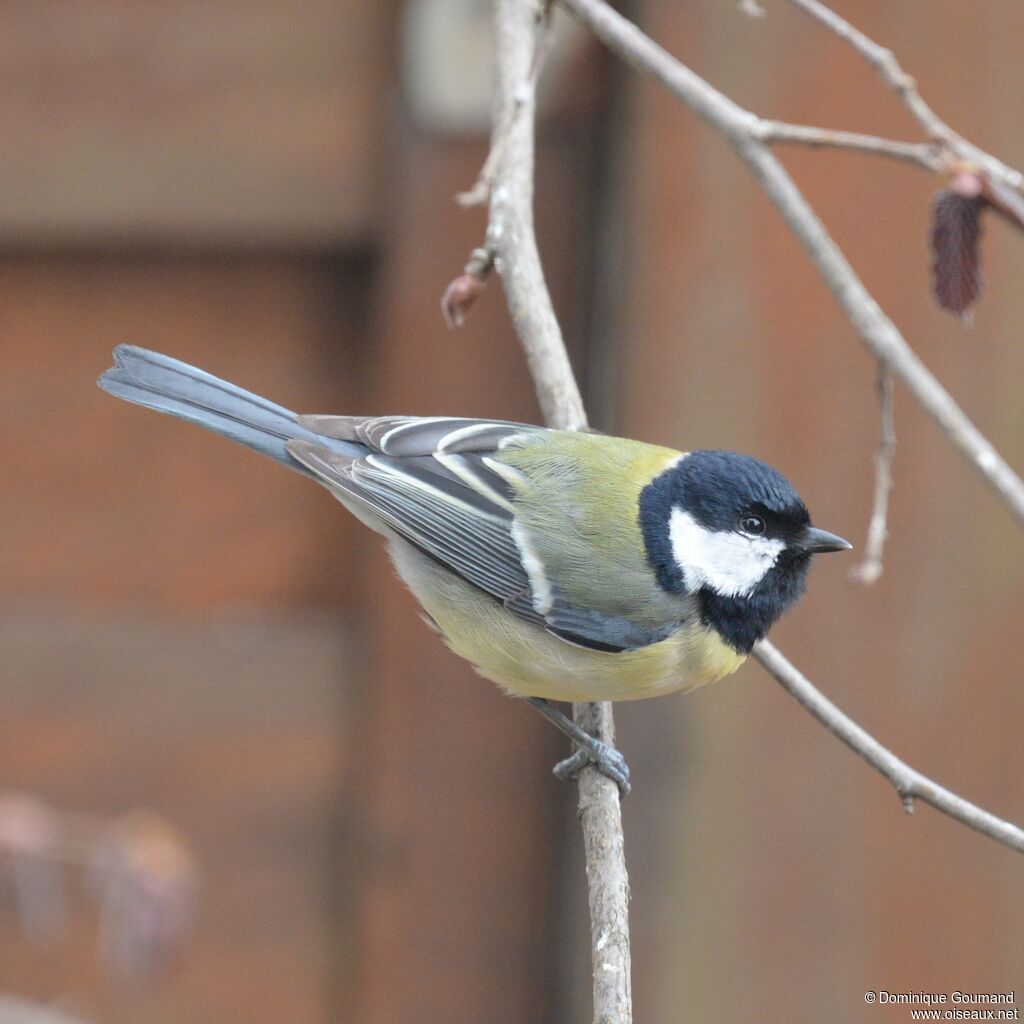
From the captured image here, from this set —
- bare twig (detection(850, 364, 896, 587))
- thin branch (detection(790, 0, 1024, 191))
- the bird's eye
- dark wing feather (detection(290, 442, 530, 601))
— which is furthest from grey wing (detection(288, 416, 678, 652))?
thin branch (detection(790, 0, 1024, 191))

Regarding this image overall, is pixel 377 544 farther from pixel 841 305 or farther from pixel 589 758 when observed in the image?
pixel 841 305

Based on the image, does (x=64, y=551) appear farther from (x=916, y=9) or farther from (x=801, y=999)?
(x=916, y=9)

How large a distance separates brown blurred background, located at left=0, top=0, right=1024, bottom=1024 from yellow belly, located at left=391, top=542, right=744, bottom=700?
0.40 metres

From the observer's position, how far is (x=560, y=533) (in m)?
2.00

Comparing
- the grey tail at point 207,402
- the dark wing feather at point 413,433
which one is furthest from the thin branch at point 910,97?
the grey tail at point 207,402

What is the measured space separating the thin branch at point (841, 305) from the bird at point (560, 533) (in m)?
0.22

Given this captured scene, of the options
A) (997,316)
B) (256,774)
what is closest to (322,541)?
(256,774)

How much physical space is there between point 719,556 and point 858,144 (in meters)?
0.68

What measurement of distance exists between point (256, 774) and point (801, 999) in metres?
1.04

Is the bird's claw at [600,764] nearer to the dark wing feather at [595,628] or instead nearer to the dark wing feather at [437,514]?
the dark wing feather at [595,628]

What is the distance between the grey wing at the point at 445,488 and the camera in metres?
2.00

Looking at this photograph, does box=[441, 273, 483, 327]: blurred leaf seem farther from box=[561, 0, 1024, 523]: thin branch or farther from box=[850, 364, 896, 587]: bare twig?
box=[850, 364, 896, 587]: bare twig

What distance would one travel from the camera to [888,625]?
236 centimetres

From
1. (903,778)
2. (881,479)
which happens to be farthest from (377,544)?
(903,778)
